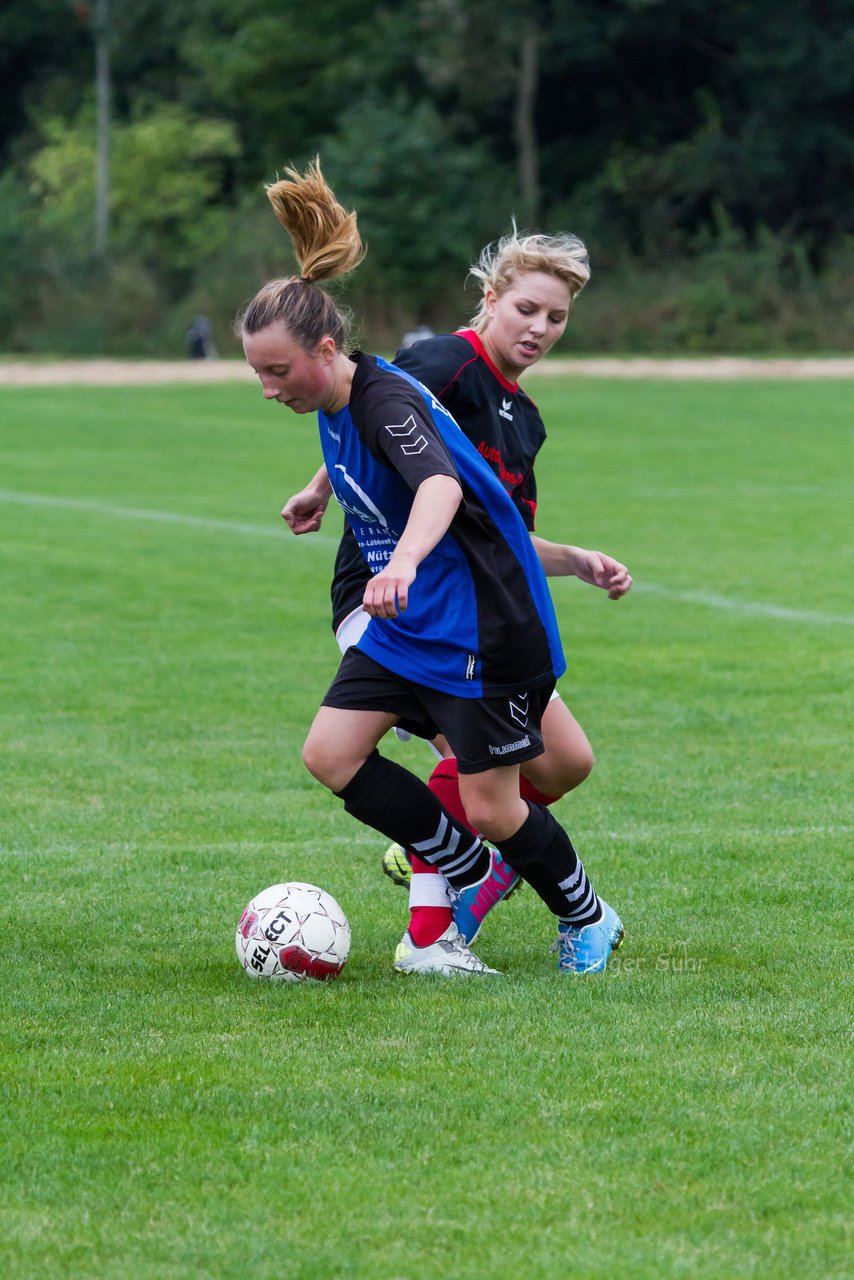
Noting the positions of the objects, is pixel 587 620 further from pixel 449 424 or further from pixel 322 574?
pixel 449 424

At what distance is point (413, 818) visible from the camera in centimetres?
459

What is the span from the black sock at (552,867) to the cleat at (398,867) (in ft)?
2.80

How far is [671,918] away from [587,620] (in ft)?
18.9

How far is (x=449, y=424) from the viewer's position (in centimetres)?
432

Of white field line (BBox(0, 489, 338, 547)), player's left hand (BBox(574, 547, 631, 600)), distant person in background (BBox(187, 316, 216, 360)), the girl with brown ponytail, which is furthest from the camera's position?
distant person in background (BBox(187, 316, 216, 360))

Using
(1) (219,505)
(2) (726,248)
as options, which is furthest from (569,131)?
(1) (219,505)

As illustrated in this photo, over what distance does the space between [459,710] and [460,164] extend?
1943 inches

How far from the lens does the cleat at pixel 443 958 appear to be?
14.9ft

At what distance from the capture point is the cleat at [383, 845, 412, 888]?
5.38 metres

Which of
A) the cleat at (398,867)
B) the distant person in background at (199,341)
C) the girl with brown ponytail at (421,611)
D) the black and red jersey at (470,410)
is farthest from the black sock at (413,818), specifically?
the distant person in background at (199,341)

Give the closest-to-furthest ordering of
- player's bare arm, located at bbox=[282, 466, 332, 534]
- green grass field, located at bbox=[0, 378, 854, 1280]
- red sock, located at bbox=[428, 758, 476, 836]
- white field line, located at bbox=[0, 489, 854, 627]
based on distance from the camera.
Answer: green grass field, located at bbox=[0, 378, 854, 1280] < player's bare arm, located at bbox=[282, 466, 332, 534] < red sock, located at bbox=[428, 758, 476, 836] < white field line, located at bbox=[0, 489, 854, 627]

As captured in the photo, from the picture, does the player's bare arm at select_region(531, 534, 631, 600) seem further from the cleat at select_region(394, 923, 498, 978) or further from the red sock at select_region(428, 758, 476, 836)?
the cleat at select_region(394, 923, 498, 978)

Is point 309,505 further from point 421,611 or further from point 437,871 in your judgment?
point 437,871

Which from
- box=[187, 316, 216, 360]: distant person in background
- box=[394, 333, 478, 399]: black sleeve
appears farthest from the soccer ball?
box=[187, 316, 216, 360]: distant person in background
